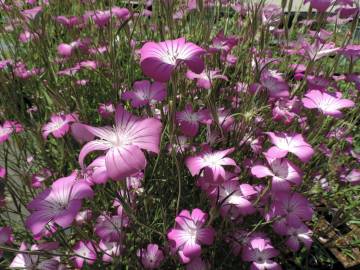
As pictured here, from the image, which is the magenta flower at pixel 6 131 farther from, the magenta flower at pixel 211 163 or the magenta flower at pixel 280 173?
the magenta flower at pixel 280 173

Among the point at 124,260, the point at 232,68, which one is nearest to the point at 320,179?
the point at 232,68

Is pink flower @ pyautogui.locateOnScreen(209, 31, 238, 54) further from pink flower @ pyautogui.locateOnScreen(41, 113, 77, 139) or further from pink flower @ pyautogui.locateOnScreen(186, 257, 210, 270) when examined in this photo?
pink flower @ pyautogui.locateOnScreen(186, 257, 210, 270)

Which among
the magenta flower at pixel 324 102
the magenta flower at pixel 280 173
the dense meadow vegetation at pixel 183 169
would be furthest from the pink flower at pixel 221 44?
the magenta flower at pixel 280 173

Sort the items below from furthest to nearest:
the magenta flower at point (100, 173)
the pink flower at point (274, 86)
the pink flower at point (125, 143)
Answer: the pink flower at point (274, 86) → the magenta flower at point (100, 173) → the pink flower at point (125, 143)

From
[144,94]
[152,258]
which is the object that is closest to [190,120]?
[144,94]

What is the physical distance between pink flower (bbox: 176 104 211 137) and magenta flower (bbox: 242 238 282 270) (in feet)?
1.08

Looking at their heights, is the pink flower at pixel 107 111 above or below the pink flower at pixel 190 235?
above

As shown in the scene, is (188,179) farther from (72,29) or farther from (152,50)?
(72,29)

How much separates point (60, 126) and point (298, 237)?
0.74 meters

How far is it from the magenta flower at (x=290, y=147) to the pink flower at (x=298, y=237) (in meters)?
0.26

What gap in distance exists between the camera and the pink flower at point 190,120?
0.84 meters

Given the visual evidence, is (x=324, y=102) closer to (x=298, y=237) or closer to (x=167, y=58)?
(x=298, y=237)

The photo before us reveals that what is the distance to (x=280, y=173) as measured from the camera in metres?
0.78

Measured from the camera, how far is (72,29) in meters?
1.49
